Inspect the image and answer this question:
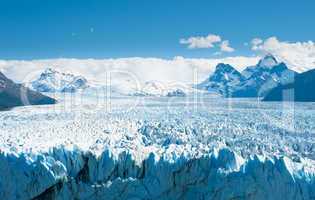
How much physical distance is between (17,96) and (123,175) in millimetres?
59311

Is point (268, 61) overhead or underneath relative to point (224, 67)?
overhead

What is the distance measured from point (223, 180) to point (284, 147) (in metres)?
3.64

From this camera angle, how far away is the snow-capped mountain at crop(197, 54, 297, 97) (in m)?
125

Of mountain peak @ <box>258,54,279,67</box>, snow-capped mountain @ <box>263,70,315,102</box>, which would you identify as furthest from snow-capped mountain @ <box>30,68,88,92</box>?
mountain peak @ <box>258,54,279,67</box>

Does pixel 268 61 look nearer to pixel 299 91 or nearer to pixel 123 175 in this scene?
pixel 299 91

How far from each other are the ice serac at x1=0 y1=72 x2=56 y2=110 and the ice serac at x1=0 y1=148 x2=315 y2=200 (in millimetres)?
48888

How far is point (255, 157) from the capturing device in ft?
47.5

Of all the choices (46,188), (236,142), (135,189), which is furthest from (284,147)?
(46,188)

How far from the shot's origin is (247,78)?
153 meters

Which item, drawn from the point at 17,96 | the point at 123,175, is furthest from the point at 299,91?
the point at 123,175

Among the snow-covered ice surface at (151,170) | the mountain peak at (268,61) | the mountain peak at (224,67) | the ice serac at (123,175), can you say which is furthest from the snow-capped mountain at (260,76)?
the ice serac at (123,175)

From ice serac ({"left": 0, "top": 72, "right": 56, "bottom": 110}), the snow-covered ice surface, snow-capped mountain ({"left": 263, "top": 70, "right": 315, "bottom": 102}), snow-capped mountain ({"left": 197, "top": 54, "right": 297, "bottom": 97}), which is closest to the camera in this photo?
the snow-covered ice surface

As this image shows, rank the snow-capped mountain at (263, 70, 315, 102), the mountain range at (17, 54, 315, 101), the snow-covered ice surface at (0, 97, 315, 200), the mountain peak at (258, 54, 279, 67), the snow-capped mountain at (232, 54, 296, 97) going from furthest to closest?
the mountain peak at (258, 54, 279, 67) < the snow-capped mountain at (232, 54, 296, 97) < the mountain range at (17, 54, 315, 101) < the snow-capped mountain at (263, 70, 315, 102) < the snow-covered ice surface at (0, 97, 315, 200)

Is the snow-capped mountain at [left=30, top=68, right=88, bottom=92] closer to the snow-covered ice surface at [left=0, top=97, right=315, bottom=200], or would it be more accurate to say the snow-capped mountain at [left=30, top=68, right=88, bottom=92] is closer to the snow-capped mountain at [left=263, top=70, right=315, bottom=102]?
the snow-capped mountain at [left=263, top=70, right=315, bottom=102]
